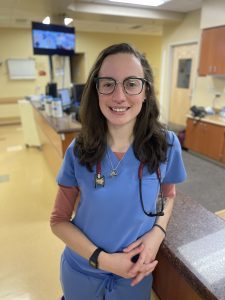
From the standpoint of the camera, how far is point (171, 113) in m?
6.25

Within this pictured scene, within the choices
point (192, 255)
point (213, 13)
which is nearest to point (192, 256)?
point (192, 255)

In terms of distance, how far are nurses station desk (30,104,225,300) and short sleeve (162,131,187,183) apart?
0.85ft

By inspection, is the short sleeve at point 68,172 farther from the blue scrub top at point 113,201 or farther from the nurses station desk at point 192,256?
the nurses station desk at point 192,256

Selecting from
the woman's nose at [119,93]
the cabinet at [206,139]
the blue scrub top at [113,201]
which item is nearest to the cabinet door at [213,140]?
the cabinet at [206,139]

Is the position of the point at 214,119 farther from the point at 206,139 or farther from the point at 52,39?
the point at 52,39

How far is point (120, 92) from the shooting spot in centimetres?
79

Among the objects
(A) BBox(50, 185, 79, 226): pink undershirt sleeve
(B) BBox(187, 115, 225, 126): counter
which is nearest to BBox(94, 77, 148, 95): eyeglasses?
(A) BBox(50, 185, 79, 226): pink undershirt sleeve

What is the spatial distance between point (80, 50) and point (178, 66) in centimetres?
380

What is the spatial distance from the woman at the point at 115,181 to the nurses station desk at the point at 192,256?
0.10m

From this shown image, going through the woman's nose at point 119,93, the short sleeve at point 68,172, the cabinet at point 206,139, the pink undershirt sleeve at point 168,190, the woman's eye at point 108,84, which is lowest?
the cabinet at point 206,139

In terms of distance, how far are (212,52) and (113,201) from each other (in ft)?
Result: 13.6

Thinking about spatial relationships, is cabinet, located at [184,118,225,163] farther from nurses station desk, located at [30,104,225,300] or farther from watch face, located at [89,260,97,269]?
watch face, located at [89,260,97,269]

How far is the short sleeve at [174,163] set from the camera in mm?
899

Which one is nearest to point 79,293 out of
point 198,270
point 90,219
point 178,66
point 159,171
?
point 90,219
